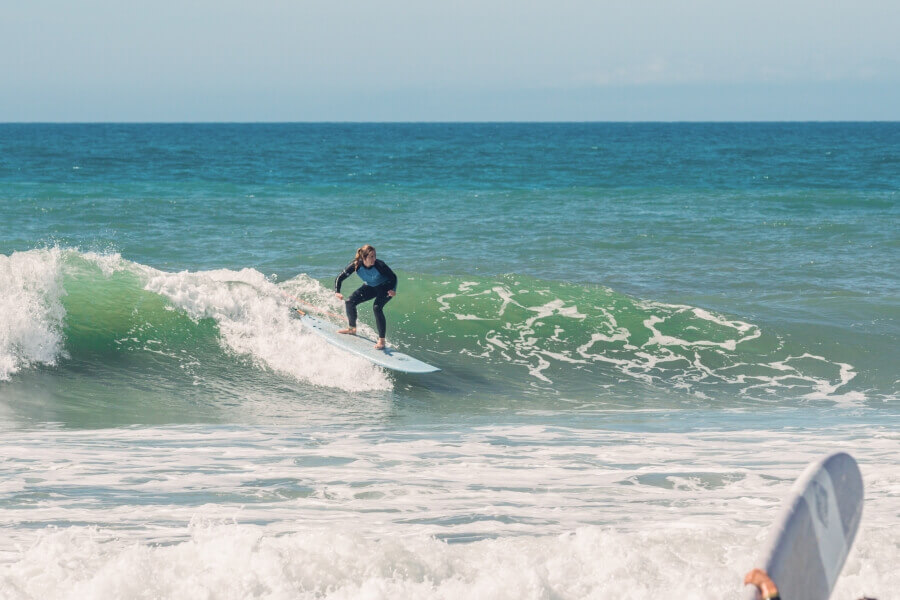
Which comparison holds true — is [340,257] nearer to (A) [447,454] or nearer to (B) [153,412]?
(B) [153,412]

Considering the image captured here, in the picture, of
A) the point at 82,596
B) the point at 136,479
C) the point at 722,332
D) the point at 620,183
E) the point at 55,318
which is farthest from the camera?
the point at 620,183

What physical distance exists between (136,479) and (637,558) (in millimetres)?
3968

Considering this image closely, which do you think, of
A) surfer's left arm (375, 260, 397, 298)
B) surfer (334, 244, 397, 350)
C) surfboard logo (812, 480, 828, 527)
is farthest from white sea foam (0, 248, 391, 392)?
surfboard logo (812, 480, 828, 527)

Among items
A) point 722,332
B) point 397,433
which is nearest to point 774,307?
point 722,332

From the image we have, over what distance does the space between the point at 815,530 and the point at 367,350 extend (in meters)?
9.13

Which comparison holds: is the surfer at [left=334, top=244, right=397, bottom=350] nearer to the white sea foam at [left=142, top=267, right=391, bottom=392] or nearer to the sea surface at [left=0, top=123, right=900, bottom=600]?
the white sea foam at [left=142, top=267, right=391, bottom=392]

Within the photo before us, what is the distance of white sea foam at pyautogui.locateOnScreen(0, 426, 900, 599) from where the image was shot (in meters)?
4.83

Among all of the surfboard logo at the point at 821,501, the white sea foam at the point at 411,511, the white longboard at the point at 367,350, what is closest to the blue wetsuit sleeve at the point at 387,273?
the white longboard at the point at 367,350

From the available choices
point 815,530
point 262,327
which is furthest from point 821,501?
point 262,327

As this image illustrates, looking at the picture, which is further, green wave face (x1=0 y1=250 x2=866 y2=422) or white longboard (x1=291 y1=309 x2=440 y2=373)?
white longboard (x1=291 y1=309 x2=440 y2=373)

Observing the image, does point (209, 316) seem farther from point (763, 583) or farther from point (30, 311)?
point (763, 583)

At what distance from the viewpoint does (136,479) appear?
7.01 m

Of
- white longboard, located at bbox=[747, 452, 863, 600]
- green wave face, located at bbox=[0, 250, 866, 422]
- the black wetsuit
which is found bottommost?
green wave face, located at bbox=[0, 250, 866, 422]

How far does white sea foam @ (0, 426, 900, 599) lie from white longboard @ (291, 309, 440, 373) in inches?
90.8
